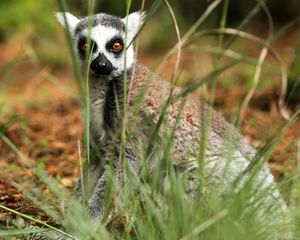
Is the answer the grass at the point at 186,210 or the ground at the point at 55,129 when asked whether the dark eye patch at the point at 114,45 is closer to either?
the ground at the point at 55,129

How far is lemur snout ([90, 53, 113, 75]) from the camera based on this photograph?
412cm

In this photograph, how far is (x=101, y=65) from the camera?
162 inches

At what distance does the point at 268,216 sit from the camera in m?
2.82

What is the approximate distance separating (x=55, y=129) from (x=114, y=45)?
2107mm

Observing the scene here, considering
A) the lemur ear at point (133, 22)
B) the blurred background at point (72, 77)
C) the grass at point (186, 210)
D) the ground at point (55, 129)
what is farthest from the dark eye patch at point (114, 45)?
the grass at point (186, 210)

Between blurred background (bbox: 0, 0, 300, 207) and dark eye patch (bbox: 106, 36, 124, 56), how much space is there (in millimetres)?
427

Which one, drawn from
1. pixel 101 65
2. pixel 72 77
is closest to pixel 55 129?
pixel 101 65

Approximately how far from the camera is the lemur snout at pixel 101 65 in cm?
412

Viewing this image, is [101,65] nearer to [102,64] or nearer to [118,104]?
[102,64]

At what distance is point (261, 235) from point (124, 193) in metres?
0.70

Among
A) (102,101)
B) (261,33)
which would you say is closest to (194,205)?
(102,101)

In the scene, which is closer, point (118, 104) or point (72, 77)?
point (118, 104)

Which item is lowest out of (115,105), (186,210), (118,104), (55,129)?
(55,129)

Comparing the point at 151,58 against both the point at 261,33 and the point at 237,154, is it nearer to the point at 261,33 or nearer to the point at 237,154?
the point at 261,33
